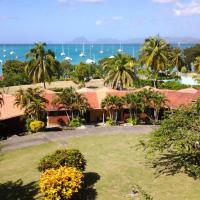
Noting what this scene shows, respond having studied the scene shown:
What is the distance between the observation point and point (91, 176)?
99.9 ft

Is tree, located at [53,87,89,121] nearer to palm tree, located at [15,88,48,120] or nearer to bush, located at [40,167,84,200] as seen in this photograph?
palm tree, located at [15,88,48,120]

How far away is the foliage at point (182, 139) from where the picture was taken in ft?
89.7

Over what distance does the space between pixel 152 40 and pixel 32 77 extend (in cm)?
2294

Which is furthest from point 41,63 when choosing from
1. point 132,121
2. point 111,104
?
point 132,121

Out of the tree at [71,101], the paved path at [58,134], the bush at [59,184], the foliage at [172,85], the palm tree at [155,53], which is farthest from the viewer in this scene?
the foliage at [172,85]

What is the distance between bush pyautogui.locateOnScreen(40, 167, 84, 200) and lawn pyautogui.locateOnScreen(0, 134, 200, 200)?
2.73 m

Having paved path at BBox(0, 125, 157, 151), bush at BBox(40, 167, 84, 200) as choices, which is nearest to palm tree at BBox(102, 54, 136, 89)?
paved path at BBox(0, 125, 157, 151)

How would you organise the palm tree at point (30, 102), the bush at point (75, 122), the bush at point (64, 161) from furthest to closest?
the bush at point (75, 122) < the palm tree at point (30, 102) < the bush at point (64, 161)

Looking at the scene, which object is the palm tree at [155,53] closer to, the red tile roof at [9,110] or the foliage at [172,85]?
the foliage at [172,85]

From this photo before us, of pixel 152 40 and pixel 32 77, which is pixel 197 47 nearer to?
pixel 152 40

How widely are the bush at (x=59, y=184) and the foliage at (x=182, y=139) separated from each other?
6.86 metres

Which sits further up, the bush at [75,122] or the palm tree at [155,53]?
the palm tree at [155,53]

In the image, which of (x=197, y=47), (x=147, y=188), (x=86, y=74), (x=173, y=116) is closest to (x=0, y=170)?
(x=147, y=188)

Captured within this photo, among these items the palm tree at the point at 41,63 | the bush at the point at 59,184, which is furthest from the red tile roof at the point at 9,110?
the bush at the point at 59,184
